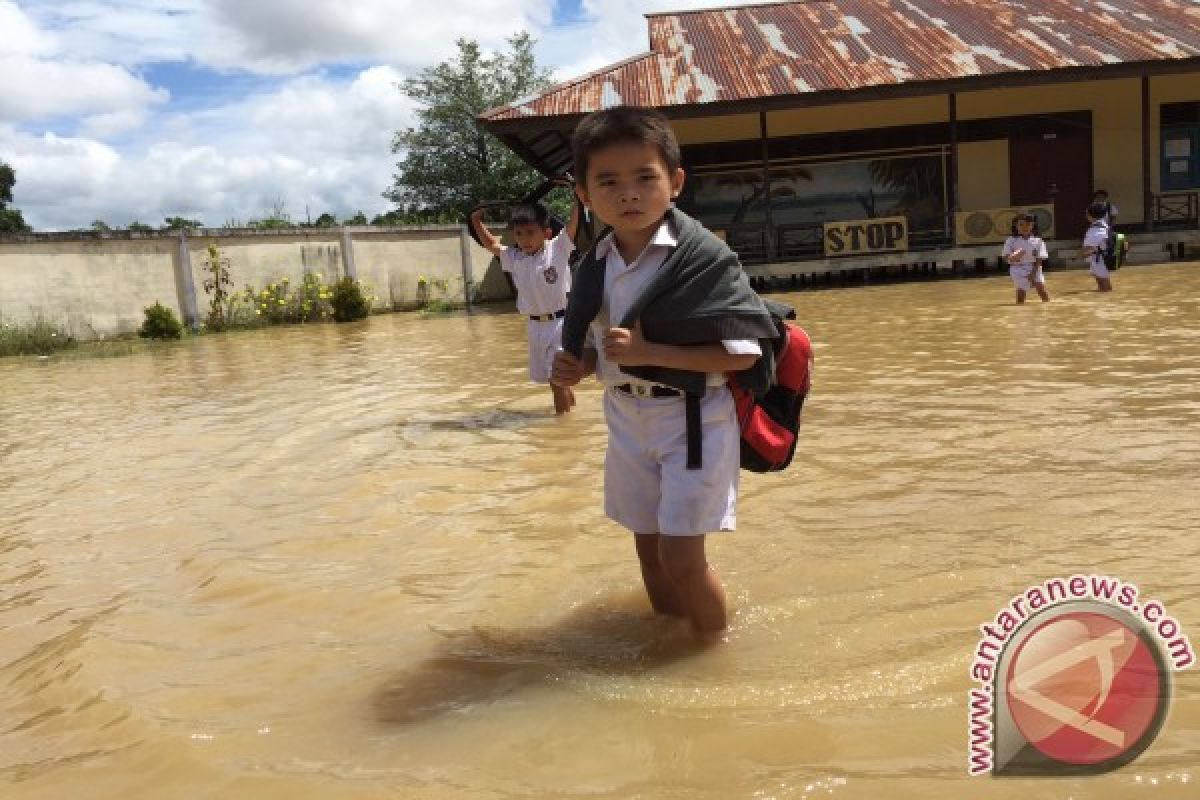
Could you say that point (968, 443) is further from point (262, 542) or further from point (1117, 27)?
point (1117, 27)

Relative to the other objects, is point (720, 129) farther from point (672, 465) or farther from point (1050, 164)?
point (672, 465)

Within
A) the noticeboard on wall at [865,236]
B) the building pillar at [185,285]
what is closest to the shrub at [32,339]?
the building pillar at [185,285]

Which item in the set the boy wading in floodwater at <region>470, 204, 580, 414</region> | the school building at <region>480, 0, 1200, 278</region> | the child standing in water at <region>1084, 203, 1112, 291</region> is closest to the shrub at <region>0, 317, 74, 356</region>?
the school building at <region>480, 0, 1200, 278</region>

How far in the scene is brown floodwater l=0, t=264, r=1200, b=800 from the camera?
6.62 ft

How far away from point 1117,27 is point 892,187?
483 cm

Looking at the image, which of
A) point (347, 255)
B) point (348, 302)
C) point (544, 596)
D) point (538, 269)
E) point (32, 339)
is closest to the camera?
point (544, 596)

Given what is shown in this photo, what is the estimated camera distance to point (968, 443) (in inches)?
183

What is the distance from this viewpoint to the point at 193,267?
61.2 feet

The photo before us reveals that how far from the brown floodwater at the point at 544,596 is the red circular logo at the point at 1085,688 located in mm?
71

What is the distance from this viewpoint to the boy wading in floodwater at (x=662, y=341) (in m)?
2.25

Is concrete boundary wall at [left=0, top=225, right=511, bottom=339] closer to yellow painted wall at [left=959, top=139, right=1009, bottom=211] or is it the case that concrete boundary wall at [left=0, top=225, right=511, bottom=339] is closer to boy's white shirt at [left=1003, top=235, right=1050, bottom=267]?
yellow painted wall at [left=959, top=139, right=1009, bottom=211]

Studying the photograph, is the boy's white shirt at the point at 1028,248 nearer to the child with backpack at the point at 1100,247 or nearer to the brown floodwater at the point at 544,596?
the child with backpack at the point at 1100,247

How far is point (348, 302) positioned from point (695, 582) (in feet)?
57.4

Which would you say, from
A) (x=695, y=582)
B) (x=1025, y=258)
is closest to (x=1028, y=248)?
(x=1025, y=258)
